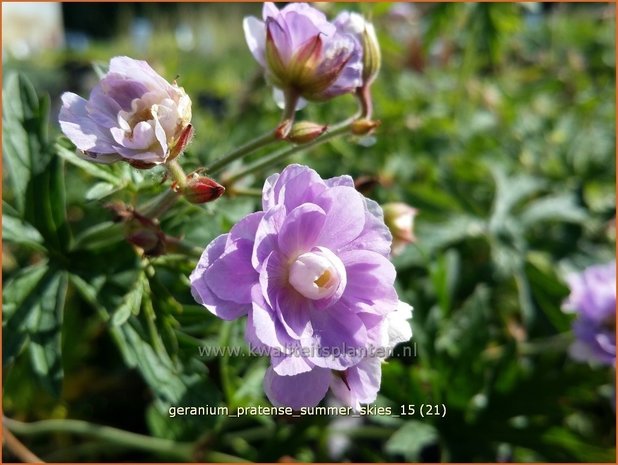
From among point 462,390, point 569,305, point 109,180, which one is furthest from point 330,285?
point 569,305

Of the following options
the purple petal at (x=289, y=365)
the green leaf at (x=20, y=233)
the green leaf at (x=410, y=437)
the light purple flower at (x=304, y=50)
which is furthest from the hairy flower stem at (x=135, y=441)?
the light purple flower at (x=304, y=50)

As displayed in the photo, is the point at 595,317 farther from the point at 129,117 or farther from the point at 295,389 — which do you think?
the point at 129,117

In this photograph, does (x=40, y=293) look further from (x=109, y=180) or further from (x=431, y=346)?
(x=431, y=346)

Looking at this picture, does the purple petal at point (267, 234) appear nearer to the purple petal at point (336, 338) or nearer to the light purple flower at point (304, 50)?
the purple petal at point (336, 338)

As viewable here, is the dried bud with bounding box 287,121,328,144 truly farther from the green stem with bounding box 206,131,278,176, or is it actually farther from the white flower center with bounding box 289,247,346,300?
the white flower center with bounding box 289,247,346,300

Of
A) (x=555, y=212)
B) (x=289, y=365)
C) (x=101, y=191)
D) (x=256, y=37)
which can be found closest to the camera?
(x=289, y=365)

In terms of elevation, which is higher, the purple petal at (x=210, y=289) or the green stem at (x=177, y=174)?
the green stem at (x=177, y=174)

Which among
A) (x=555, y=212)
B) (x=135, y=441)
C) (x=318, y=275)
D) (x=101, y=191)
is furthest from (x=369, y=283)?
(x=555, y=212)
